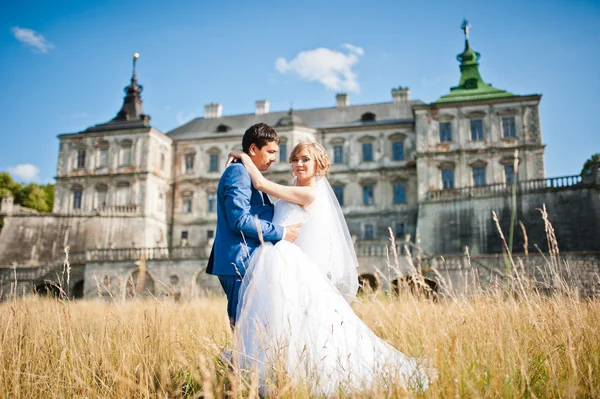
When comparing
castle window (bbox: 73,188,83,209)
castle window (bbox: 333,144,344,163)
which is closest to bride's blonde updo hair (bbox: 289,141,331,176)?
castle window (bbox: 333,144,344,163)

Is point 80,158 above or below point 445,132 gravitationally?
below

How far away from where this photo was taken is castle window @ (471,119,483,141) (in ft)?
97.6

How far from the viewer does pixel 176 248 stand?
83.3ft

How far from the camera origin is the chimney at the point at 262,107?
1500 inches

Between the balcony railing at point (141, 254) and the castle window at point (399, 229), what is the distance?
12890 mm

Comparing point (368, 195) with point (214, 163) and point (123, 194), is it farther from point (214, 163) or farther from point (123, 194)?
point (123, 194)

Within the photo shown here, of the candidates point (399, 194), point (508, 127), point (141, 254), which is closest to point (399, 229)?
point (399, 194)

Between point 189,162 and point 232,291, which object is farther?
point 189,162

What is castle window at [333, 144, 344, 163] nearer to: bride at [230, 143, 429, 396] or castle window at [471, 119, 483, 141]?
castle window at [471, 119, 483, 141]

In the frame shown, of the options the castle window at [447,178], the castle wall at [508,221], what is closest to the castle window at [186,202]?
the castle wall at [508,221]

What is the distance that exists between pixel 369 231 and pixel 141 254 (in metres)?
14.7

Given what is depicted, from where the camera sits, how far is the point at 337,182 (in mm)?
33344

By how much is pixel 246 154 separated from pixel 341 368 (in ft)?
5.97

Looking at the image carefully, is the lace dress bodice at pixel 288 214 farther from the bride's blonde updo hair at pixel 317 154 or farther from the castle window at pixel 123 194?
the castle window at pixel 123 194
